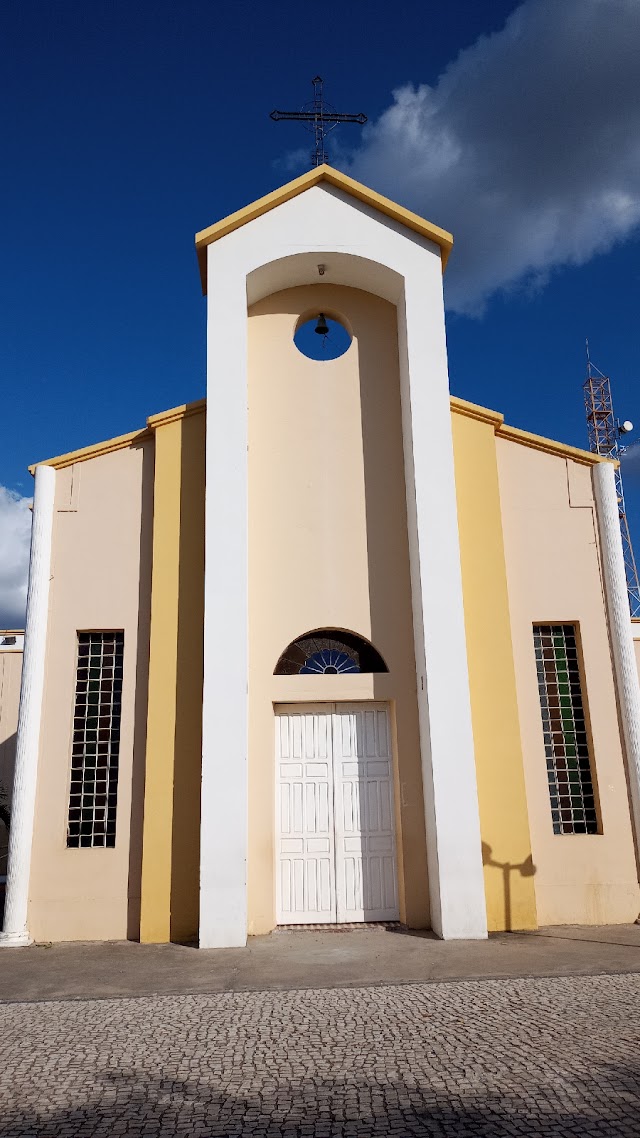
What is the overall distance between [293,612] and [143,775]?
2.59 meters

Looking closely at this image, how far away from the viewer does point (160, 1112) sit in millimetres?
4152

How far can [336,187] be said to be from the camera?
10.4m

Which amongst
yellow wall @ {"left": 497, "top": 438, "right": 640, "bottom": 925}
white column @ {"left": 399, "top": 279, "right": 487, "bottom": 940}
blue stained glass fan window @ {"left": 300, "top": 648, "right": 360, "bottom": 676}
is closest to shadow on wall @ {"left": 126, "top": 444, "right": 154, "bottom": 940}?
blue stained glass fan window @ {"left": 300, "top": 648, "right": 360, "bottom": 676}

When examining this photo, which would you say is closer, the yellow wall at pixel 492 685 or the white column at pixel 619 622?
the yellow wall at pixel 492 685

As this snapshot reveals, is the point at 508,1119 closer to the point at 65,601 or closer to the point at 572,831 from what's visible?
the point at 572,831

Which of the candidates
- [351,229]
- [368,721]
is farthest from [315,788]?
[351,229]

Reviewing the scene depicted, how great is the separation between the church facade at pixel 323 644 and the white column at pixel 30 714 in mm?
33

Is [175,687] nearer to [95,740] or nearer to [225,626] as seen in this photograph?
[225,626]

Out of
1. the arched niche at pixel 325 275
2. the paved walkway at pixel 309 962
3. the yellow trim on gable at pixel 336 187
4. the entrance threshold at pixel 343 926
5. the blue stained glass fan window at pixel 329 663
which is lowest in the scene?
the paved walkway at pixel 309 962

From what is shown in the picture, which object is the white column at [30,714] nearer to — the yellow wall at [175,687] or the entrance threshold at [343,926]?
the yellow wall at [175,687]

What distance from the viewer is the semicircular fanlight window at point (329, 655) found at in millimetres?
9430

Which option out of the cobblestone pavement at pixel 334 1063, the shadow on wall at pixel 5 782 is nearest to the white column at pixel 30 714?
the cobblestone pavement at pixel 334 1063

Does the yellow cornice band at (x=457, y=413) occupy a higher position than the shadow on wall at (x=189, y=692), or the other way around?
the yellow cornice band at (x=457, y=413)

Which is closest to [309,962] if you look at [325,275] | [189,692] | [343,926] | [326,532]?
[343,926]
